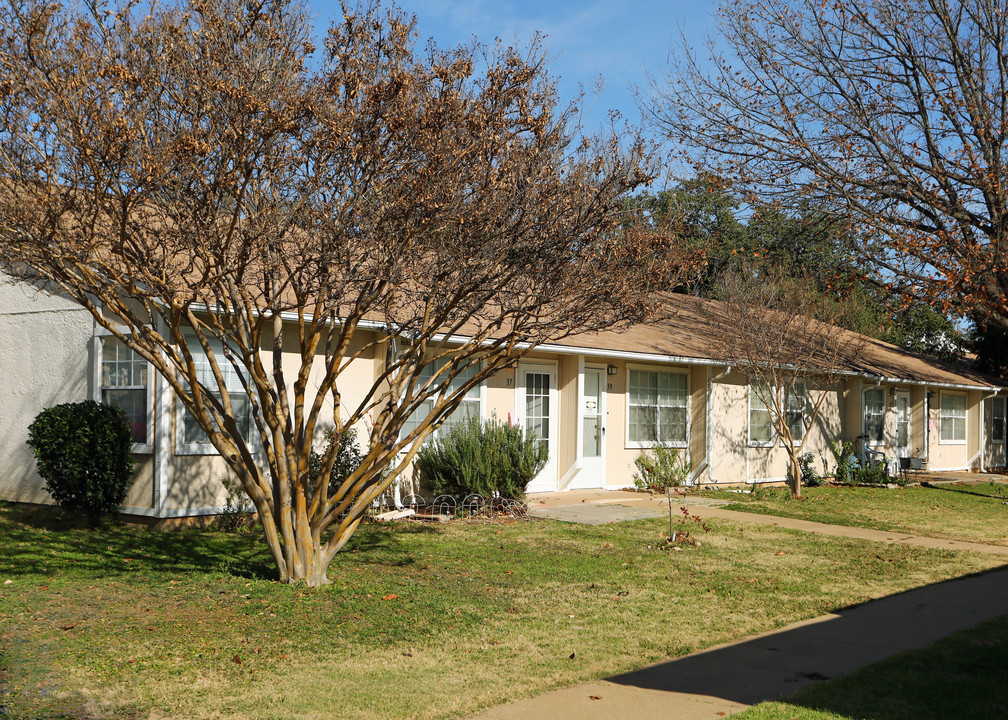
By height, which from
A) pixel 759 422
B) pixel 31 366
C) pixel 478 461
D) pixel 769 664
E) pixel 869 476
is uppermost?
pixel 31 366

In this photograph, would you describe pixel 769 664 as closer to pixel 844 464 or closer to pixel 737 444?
pixel 737 444

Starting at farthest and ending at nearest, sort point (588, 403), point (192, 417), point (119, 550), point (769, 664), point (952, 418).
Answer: point (952, 418) < point (588, 403) < point (192, 417) < point (119, 550) < point (769, 664)

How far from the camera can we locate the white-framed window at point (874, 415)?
938 inches

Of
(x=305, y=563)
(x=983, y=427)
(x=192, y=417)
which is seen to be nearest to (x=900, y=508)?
(x=305, y=563)

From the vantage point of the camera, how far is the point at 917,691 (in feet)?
18.7

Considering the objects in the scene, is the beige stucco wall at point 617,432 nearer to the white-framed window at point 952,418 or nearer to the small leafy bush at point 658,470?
the small leafy bush at point 658,470

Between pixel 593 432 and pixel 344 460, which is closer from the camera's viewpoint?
pixel 344 460

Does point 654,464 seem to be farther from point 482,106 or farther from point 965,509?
point 482,106

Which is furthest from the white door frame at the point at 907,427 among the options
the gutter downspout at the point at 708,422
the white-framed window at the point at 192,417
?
the white-framed window at the point at 192,417

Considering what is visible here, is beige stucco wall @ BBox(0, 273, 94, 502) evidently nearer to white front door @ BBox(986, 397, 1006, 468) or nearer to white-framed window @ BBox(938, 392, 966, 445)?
white-framed window @ BBox(938, 392, 966, 445)

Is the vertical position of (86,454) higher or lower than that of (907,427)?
lower

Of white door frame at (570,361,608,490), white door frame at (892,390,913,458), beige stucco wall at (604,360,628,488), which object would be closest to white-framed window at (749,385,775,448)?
beige stucco wall at (604,360,628,488)

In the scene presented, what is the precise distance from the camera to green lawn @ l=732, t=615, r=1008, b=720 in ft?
17.2

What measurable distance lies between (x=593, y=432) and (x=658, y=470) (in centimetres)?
177
